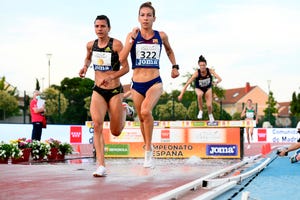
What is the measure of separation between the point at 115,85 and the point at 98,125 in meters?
0.65

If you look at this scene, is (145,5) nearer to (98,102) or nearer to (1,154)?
(98,102)

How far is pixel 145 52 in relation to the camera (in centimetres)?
804

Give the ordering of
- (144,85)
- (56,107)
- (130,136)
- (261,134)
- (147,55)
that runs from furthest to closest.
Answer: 1. (261,134)
2. (56,107)
3. (130,136)
4. (144,85)
5. (147,55)

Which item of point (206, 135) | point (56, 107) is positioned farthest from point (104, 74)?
point (56, 107)

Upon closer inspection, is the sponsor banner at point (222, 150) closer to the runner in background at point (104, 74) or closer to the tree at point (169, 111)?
the runner in background at point (104, 74)

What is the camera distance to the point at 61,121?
111 feet

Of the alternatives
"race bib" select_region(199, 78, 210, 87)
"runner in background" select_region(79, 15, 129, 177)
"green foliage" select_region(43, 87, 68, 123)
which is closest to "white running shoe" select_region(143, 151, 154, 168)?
"runner in background" select_region(79, 15, 129, 177)

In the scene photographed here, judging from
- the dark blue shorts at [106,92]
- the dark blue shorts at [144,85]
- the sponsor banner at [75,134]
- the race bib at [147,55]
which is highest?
the race bib at [147,55]

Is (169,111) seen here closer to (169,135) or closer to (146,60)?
(169,135)

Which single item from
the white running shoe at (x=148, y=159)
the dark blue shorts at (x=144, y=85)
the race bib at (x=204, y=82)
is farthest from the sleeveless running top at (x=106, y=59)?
the race bib at (x=204, y=82)

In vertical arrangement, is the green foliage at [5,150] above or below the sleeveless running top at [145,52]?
below

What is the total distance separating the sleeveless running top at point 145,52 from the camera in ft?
26.4

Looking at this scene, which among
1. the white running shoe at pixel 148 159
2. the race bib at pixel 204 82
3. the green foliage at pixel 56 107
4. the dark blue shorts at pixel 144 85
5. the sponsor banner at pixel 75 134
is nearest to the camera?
the dark blue shorts at pixel 144 85

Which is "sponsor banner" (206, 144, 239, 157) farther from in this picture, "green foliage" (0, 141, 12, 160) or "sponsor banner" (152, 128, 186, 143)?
"green foliage" (0, 141, 12, 160)
